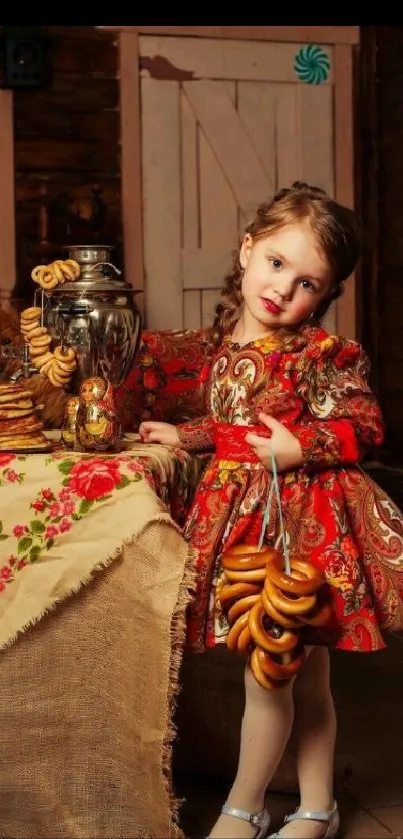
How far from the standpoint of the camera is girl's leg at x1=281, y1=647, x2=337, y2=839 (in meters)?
2.34

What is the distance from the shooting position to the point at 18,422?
2408 mm

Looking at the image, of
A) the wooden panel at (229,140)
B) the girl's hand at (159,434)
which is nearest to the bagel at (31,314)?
the girl's hand at (159,434)

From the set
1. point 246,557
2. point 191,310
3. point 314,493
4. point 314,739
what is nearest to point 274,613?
point 246,557

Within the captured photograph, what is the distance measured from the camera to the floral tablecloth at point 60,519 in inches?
87.1

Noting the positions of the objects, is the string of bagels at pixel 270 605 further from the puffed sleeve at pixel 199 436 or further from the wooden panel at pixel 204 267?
the wooden panel at pixel 204 267

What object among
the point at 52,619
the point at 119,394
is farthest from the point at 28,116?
the point at 52,619

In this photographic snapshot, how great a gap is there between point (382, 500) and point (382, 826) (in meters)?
0.70

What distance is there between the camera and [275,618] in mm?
2139

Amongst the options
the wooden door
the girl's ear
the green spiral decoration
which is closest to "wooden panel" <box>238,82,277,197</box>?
the wooden door

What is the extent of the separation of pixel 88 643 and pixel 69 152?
130 inches

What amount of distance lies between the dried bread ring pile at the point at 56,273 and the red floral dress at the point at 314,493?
45 centimetres

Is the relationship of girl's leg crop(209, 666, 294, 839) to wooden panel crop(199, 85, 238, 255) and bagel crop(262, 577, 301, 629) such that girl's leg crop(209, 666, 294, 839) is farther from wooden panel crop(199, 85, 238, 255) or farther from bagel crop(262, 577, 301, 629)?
wooden panel crop(199, 85, 238, 255)

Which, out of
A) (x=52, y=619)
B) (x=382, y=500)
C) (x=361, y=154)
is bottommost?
(x=52, y=619)

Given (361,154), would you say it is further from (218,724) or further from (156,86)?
(218,724)
